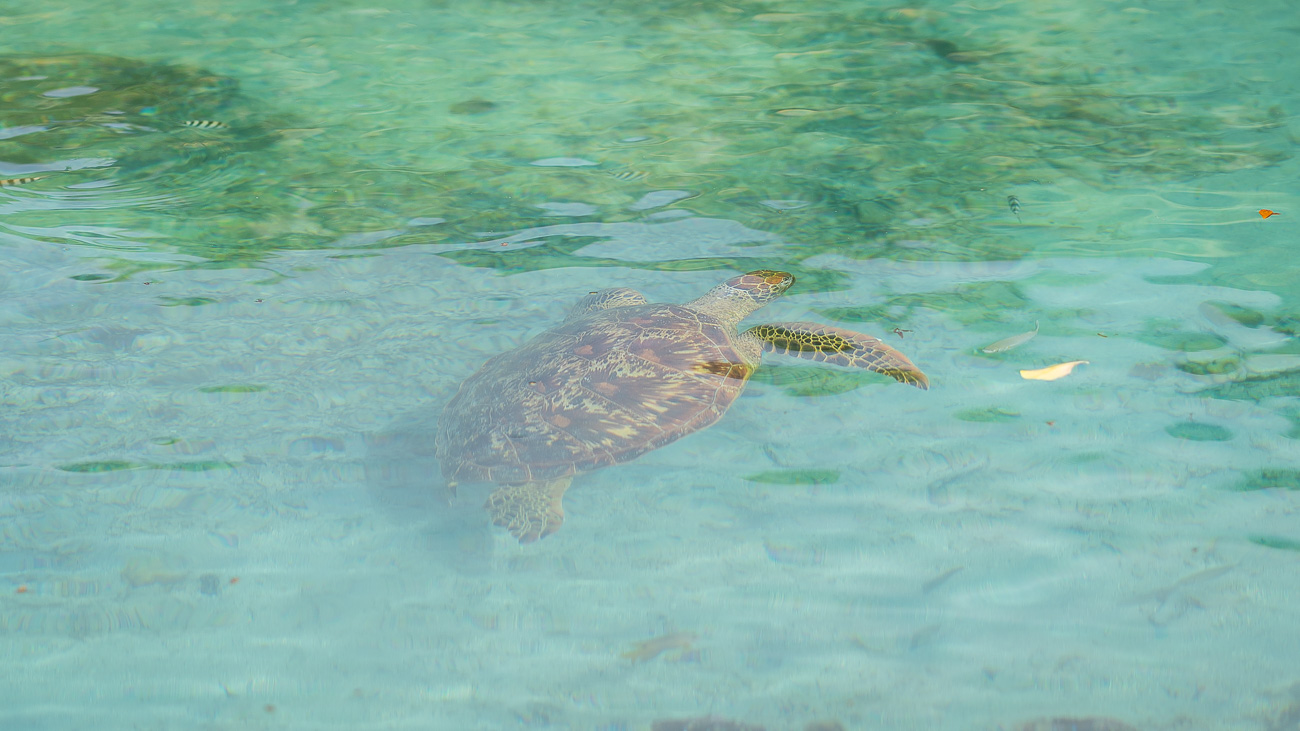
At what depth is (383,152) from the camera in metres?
6.45

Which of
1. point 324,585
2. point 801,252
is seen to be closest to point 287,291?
point 324,585

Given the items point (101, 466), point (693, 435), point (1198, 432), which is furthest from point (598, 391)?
point (1198, 432)

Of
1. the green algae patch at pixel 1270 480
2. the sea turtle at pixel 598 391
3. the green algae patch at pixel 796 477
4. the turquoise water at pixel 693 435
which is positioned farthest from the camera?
the sea turtle at pixel 598 391

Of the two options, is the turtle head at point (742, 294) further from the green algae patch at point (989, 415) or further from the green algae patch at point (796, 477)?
the green algae patch at point (989, 415)

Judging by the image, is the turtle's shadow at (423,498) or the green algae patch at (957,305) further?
the green algae patch at (957,305)

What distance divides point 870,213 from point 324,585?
4.04m

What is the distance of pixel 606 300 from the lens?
4539 millimetres

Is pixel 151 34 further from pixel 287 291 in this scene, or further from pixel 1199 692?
pixel 1199 692

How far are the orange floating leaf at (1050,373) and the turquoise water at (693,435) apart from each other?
52mm

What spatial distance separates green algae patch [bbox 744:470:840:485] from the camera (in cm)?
342

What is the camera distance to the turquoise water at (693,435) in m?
2.68

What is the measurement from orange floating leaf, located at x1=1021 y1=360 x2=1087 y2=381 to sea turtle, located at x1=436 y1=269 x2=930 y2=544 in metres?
0.52

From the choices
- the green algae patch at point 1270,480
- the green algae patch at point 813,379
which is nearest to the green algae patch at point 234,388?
the green algae patch at point 813,379

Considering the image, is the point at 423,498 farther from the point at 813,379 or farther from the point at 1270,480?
the point at 1270,480
